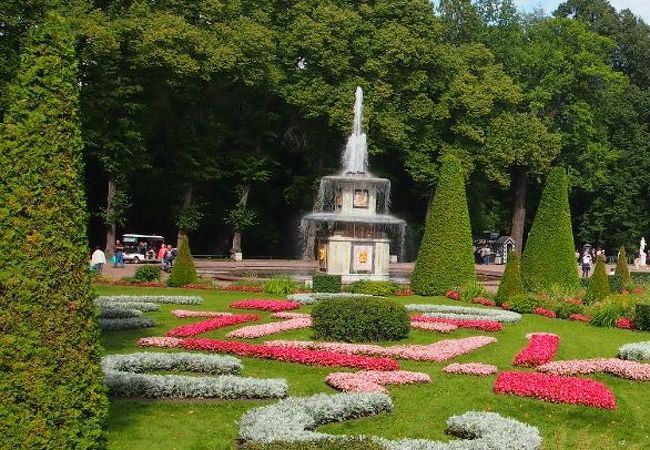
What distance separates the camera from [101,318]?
56.7ft

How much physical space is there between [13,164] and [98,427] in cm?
228

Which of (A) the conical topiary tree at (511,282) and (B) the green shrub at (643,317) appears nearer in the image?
(B) the green shrub at (643,317)

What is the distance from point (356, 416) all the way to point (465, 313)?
1132cm

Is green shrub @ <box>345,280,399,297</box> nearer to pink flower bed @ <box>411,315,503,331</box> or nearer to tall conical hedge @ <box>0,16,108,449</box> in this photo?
pink flower bed @ <box>411,315,503,331</box>

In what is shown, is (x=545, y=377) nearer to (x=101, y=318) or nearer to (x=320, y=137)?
(x=101, y=318)

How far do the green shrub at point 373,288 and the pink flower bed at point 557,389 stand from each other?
1329cm

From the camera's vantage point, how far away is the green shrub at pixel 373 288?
82.4 feet

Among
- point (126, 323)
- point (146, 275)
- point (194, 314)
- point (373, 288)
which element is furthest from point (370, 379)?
point (146, 275)

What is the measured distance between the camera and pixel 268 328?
16.4 metres

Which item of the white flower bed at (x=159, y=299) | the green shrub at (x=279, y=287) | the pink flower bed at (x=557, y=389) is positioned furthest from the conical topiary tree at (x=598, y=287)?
the pink flower bed at (x=557, y=389)

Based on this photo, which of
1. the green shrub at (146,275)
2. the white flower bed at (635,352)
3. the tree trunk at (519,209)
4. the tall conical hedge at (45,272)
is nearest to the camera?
the tall conical hedge at (45,272)

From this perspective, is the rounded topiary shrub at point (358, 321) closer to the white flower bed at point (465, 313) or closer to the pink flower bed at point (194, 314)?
the pink flower bed at point (194, 314)

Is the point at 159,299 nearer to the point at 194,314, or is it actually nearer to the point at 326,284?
the point at 194,314

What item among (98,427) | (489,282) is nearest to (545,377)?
(98,427)
